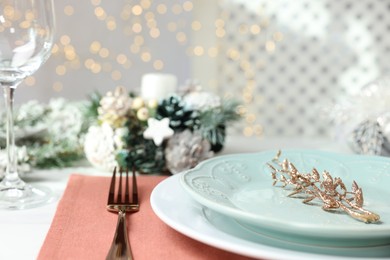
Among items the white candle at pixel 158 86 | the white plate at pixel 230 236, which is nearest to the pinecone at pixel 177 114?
the white candle at pixel 158 86

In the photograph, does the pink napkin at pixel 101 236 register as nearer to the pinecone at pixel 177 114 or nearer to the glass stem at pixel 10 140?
the glass stem at pixel 10 140

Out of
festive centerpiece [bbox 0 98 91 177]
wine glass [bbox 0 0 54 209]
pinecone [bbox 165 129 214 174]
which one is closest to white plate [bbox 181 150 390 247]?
pinecone [bbox 165 129 214 174]

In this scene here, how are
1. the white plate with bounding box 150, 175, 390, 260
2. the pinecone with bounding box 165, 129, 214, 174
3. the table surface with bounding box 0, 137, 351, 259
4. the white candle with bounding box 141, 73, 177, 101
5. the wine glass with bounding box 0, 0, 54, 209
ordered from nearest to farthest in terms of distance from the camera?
the white plate with bounding box 150, 175, 390, 260
the table surface with bounding box 0, 137, 351, 259
the wine glass with bounding box 0, 0, 54, 209
the pinecone with bounding box 165, 129, 214, 174
the white candle with bounding box 141, 73, 177, 101

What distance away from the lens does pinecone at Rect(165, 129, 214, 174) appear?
0.93 meters

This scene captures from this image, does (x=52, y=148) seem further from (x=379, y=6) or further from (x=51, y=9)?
(x=379, y=6)

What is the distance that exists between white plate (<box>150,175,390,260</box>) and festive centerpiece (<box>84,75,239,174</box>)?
303mm

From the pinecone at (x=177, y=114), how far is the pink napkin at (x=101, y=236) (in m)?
0.25

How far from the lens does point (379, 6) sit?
2988 millimetres

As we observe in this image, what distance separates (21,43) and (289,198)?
414 mm

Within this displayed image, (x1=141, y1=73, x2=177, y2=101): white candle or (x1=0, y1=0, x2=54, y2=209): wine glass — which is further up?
(x1=0, y1=0, x2=54, y2=209): wine glass

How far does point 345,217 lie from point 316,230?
4.2 inches

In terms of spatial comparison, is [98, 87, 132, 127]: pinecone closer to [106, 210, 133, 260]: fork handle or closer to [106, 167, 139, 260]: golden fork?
[106, 167, 139, 260]: golden fork

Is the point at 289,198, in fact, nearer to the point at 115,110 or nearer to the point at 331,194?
the point at 331,194

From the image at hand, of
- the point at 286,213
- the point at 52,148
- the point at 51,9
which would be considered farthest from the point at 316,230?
the point at 52,148
